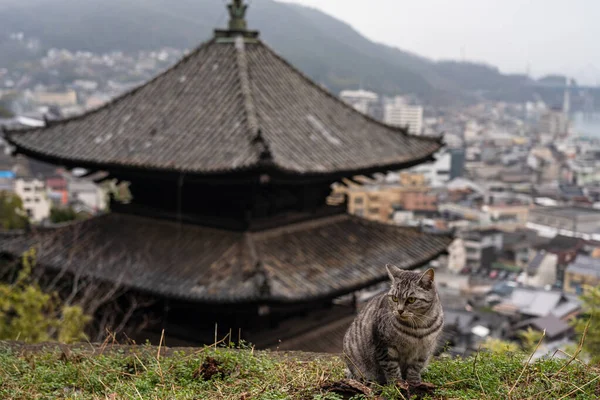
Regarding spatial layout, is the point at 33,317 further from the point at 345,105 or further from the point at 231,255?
the point at 345,105

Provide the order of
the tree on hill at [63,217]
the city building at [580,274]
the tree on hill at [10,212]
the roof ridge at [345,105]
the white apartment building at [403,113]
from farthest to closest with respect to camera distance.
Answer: the white apartment building at [403,113] < the city building at [580,274] < the tree on hill at [63,217] < the tree on hill at [10,212] < the roof ridge at [345,105]

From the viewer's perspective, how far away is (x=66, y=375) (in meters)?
5.44

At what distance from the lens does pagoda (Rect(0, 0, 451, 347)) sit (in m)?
11.0

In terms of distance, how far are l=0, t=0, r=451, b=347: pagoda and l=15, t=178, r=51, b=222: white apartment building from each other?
157 ft

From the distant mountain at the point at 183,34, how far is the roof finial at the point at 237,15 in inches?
3728

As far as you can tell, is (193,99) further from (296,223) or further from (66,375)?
(66,375)

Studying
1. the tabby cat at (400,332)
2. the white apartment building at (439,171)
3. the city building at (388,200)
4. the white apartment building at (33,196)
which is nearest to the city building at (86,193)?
the white apartment building at (33,196)

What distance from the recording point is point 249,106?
39.8 ft

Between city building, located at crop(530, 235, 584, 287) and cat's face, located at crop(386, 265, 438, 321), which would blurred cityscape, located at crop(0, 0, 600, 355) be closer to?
city building, located at crop(530, 235, 584, 287)

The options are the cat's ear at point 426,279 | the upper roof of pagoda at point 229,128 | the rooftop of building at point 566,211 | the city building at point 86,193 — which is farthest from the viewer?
the rooftop of building at point 566,211

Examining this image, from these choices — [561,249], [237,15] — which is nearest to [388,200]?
[561,249]

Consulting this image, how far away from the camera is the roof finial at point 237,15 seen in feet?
45.4

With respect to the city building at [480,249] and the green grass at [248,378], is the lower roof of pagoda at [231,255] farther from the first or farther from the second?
the city building at [480,249]

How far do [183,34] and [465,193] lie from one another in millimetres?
62192
